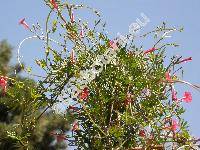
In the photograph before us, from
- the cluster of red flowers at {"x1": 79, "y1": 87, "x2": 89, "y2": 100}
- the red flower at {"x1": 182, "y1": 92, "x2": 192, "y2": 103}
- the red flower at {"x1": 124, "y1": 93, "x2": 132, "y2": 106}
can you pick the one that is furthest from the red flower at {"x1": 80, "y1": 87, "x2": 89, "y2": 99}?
the red flower at {"x1": 182, "y1": 92, "x2": 192, "y2": 103}

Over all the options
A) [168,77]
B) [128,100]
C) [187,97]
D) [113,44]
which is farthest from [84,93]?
[187,97]

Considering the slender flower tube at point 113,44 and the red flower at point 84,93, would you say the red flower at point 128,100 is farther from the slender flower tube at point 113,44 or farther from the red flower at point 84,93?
the slender flower tube at point 113,44

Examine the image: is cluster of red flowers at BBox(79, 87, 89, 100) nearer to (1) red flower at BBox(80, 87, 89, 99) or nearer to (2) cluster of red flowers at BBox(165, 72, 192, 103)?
(1) red flower at BBox(80, 87, 89, 99)

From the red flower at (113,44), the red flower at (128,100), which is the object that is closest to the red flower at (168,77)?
the red flower at (128,100)

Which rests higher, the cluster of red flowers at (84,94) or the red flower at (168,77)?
the red flower at (168,77)

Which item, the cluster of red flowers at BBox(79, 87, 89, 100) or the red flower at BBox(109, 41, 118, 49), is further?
the red flower at BBox(109, 41, 118, 49)

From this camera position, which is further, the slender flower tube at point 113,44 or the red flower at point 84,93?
the slender flower tube at point 113,44

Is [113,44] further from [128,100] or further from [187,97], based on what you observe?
[187,97]

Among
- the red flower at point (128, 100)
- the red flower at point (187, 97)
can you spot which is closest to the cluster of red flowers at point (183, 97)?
the red flower at point (187, 97)

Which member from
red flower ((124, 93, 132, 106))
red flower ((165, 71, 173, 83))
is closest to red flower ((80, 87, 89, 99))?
red flower ((124, 93, 132, 106))

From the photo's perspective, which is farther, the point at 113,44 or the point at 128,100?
the point at 113,44

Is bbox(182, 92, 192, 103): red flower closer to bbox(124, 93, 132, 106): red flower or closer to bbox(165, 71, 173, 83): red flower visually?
bbox(165, 71, 173, 83): red flower

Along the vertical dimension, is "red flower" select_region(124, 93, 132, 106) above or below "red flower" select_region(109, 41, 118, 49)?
below

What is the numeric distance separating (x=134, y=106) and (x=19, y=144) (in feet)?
3.28
